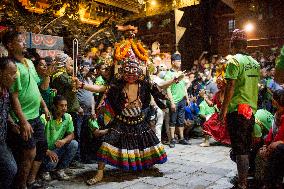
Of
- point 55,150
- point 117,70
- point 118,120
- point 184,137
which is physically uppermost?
point 117,70

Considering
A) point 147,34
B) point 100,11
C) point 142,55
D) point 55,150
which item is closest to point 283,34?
point 147,34

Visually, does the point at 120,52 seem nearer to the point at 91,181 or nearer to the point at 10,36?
the point at 10,36

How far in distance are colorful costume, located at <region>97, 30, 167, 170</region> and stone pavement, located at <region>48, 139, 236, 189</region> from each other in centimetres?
25

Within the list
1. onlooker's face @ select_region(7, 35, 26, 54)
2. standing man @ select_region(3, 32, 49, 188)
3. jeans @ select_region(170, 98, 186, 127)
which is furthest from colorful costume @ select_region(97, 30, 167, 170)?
jeans @ select_region(170, 98, 186, 127)

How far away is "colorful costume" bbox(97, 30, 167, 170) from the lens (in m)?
Answer: 5.45

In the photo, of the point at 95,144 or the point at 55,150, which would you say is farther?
the point at 95,144

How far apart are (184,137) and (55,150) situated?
4.82 m

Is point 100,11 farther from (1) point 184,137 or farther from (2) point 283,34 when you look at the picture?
(2) point 283,34

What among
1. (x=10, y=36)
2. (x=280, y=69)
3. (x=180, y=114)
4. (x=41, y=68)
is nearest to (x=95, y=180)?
(x=41, y=68)

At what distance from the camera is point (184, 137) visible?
9.40m

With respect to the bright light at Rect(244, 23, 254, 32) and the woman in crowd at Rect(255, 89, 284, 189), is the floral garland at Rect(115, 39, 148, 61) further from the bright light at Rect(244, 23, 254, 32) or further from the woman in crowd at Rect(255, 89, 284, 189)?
the bright light at Rect(244, 23, 254, 32)

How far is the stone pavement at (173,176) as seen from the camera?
16.4 ft

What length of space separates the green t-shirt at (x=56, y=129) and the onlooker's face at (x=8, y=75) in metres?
1.61

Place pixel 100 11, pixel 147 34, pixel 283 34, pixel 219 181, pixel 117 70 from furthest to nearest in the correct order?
pixel 147 34 → pixel 283 34 → pixel 100 11 → pixel 117 70 → pixel 219 181
